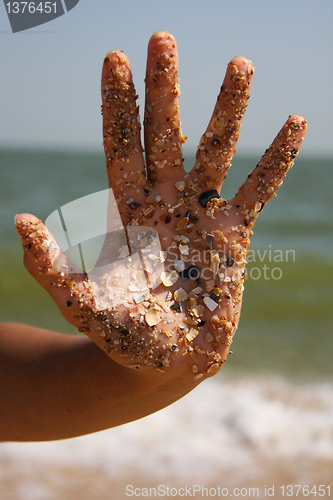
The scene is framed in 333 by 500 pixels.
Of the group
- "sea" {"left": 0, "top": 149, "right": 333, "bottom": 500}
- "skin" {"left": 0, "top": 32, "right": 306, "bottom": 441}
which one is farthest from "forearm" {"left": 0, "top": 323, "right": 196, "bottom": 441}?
"sea" {"left": 0, "top": 149, "right": 333, "bottom": 500}

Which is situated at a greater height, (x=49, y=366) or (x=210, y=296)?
(x=210, y=296)

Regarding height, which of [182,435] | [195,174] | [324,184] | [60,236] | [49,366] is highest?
[324,184]

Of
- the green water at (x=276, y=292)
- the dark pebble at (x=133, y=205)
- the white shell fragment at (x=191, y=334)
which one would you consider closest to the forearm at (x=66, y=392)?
the white shell fragment at (x=191, y=334)

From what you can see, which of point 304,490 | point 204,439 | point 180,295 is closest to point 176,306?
point 180,295

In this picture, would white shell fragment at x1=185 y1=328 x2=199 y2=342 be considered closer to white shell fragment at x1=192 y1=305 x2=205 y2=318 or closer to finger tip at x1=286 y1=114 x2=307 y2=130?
white shell fragment at x1=192 y1=305 x2=205 y2=318

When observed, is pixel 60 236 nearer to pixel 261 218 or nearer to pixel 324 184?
pixel 261 218

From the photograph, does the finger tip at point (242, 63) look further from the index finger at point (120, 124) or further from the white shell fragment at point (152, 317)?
the white shell fragment at point (152, 317)

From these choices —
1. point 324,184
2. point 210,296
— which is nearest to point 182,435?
point 210,296
